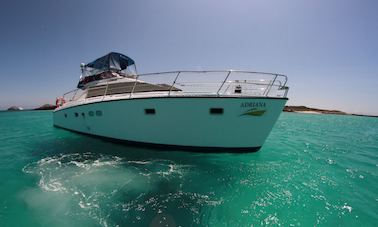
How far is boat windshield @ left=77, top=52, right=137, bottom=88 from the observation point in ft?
44.2

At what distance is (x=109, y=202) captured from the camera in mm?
4625

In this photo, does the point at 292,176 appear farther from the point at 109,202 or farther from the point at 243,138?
the point at 109,202

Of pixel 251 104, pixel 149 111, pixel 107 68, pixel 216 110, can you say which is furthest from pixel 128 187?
pixel 107 68

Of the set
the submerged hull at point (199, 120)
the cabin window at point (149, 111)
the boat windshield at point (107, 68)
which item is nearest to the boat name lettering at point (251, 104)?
the submerged hull at point (199, 120)

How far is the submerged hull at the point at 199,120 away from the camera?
739 cm

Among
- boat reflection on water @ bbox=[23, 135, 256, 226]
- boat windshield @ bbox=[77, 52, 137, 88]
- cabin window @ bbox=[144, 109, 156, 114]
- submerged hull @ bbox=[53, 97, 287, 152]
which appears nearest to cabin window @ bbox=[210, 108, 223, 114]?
submerged hull @ bbox=[53, 97, 287, 152]

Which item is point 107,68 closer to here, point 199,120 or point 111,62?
point 111,62

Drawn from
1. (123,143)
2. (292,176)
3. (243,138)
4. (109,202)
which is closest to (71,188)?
(109,202)

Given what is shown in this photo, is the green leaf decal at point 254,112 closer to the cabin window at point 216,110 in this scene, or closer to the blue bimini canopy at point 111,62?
the cabin window at point 216,110

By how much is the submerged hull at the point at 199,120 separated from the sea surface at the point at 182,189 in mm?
563

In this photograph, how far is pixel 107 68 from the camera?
13516 millimetres

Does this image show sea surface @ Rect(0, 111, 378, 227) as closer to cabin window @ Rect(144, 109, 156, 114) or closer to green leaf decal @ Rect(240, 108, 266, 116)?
cabin window @ Rect(144, 109, 156, 114)

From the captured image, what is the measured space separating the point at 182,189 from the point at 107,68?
35.6 ft

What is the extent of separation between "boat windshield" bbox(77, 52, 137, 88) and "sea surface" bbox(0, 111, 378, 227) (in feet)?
21.1
